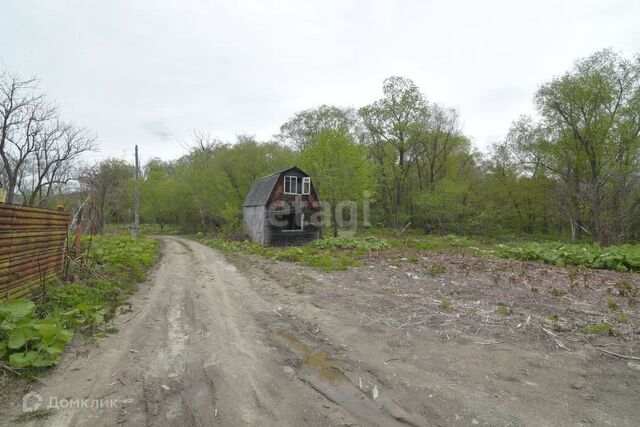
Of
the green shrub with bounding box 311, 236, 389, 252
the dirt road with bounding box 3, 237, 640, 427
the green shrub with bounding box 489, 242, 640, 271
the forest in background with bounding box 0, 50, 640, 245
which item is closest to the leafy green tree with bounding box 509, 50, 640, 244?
the forest in background with bounding box 0, 50, 640, 245

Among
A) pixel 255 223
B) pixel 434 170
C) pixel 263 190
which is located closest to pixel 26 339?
pixel 255 223

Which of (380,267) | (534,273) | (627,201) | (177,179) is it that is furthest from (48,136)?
(627,201)

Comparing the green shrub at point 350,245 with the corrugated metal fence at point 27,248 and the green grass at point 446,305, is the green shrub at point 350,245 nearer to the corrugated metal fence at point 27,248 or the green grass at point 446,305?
the green grass at point 446,305

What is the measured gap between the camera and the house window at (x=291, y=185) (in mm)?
23391

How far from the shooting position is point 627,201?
19.9m

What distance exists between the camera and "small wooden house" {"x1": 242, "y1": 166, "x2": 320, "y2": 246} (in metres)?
22.8

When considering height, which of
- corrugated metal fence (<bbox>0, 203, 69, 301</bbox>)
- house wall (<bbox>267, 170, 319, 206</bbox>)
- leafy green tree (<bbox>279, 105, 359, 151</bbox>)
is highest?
leafy green tree (<bbox>279, 105, 359, 151</bbox>)

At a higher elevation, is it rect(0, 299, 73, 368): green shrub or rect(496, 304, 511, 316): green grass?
rect(0, 299, 73, 368): green shrub

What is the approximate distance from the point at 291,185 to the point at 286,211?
1.92 meters

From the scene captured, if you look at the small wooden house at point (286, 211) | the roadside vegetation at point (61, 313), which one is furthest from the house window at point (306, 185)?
the roadside vegetation at point (61, 313)

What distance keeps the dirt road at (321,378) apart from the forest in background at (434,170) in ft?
56.8

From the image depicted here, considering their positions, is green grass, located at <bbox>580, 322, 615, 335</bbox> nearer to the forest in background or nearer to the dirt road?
the dirt road

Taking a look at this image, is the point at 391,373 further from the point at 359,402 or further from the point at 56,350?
the point at 56,350

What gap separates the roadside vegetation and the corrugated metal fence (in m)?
0.41
